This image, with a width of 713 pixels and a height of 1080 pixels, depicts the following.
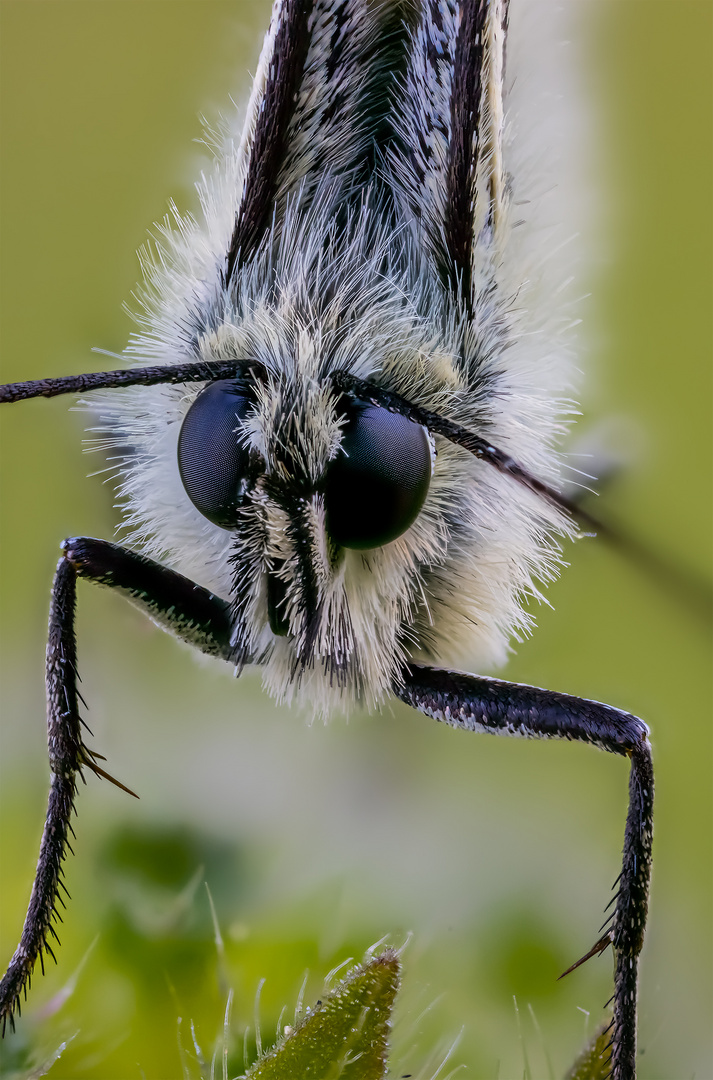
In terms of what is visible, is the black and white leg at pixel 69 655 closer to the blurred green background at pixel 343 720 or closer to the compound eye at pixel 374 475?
A: the blurred green background at pixel 343 720

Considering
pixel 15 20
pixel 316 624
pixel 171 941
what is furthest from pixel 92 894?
pixel 15 20

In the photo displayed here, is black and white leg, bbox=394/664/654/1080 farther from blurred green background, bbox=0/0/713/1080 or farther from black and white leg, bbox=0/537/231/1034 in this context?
black and white leg, bbox=0/537/231/1034

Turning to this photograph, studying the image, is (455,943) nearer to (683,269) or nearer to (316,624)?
(316,624)

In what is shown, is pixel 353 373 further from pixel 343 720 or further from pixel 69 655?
pixel 343 720

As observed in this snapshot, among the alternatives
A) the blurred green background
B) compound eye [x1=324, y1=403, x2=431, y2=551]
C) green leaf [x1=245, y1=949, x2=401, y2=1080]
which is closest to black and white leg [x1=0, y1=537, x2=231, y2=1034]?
the blurred green background

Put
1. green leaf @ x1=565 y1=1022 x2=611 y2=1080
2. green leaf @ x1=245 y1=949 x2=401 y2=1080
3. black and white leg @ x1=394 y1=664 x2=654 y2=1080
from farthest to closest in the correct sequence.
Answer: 1. black and white leg @ x1=394 y1=664 x2=654 y2=1080
2. green leaf @ x1=565 y1=1022 x2=611 y2=1080
3. green leaf @ x1=245 y1=949 x2=401 y2=1080
